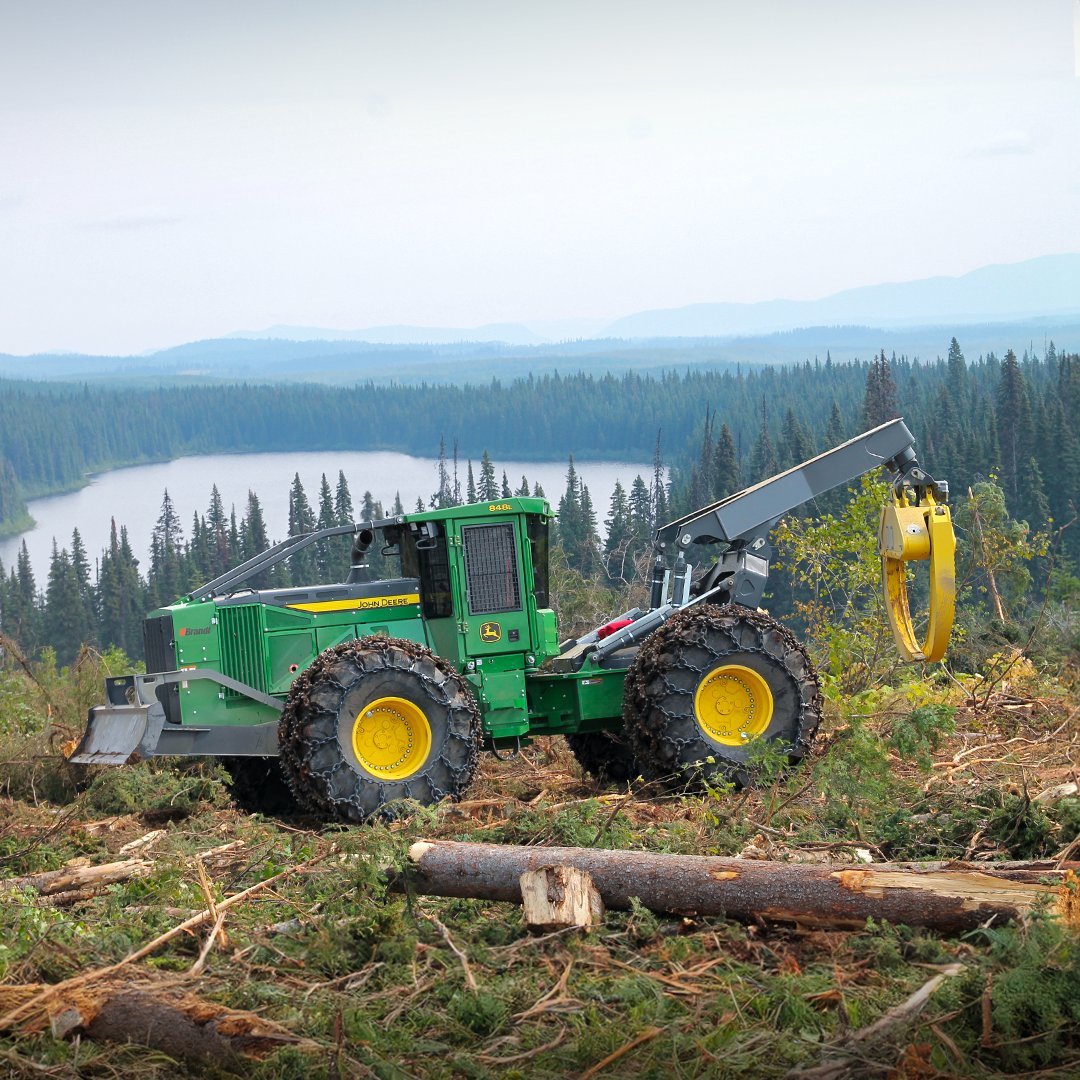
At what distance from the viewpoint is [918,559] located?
12.2m

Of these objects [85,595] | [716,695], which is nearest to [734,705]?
[716,695]

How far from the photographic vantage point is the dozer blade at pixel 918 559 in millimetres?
12094

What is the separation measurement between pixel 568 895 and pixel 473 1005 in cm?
105

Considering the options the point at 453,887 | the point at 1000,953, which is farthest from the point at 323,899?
the point at 1000,953

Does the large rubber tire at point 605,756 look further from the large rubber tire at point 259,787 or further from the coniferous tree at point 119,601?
the coniferous tree at point 119,601

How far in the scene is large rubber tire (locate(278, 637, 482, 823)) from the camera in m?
11.5

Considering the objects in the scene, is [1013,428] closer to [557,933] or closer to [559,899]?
[559,899]

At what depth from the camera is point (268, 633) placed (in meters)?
12.9

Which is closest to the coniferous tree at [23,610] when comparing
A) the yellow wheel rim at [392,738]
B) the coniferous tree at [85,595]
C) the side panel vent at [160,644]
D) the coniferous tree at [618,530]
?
the coniferous tree at [85,595]

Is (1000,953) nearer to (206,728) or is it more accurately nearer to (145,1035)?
(145,1035)

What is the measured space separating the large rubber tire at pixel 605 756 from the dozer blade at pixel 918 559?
2.88 m

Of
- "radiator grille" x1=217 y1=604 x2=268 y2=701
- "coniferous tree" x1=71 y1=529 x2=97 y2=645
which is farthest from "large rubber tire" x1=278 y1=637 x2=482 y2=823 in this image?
"coniferous tree" x1=71 y1=529 x2=97 y2=645

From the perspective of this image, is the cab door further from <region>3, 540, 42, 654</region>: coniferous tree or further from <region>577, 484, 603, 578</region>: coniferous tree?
<region>3, 540, 42, 654</region>: coniferous tree

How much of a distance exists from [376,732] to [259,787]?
1.92 m
